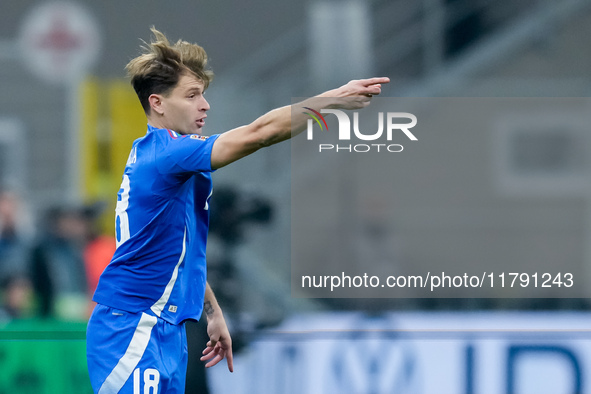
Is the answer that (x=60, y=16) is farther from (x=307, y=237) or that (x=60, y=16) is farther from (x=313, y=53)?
(x=307, y=237)

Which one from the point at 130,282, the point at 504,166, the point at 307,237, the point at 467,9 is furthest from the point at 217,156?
the point at 467,9

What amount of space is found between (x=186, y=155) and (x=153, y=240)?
0.99 ft

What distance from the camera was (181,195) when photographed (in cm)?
236

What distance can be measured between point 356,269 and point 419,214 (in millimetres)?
471

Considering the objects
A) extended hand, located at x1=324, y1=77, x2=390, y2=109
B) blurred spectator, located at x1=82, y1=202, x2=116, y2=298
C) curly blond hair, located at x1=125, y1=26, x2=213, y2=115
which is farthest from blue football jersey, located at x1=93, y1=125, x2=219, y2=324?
blurred spectator, located at x1=82, y1=202, x2=116, y2=298

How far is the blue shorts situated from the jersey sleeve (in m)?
0.43

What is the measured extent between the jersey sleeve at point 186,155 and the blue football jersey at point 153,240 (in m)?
0.02

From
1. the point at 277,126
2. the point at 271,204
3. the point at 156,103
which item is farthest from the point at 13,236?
the point at 277,126

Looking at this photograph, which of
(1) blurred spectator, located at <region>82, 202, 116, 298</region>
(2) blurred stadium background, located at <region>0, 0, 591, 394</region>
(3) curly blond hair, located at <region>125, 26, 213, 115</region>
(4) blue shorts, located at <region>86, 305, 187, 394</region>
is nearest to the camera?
(4) blue shorts, located at <region>86, 305, 187, 394</region>

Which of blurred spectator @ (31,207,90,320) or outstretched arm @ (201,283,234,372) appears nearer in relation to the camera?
outstretched arm @ (201,283,234,372)

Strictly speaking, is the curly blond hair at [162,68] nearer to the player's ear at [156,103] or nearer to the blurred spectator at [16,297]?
the player's ear at [156,103]

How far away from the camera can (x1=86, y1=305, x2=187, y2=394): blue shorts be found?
7.47 ft

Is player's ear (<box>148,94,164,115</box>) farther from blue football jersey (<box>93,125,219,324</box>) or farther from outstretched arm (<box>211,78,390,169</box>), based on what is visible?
outstretched arm (<box>211,78,390,169</box>)

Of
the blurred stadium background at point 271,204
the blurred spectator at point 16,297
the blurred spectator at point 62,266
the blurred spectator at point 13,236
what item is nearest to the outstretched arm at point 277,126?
the blurred stadium background at point 271,204
